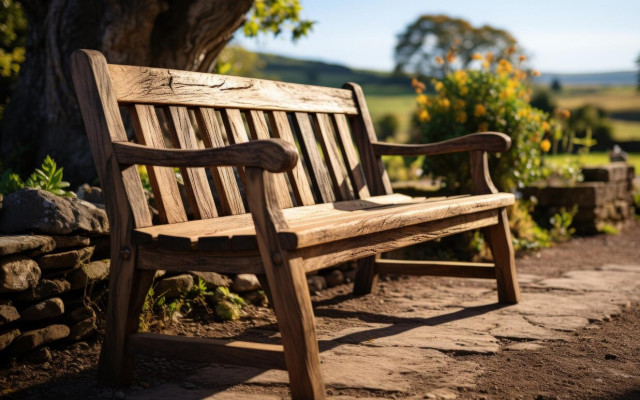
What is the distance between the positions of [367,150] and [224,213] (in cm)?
128

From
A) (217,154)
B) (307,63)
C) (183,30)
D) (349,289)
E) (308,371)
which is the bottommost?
(349,289)

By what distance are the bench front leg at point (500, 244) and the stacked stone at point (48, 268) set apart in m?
2.00

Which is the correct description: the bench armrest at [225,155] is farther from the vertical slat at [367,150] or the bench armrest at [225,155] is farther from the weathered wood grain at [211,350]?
the vertical slat at [367,150]

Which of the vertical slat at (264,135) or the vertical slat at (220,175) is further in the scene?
the vertical slat at (264,135)

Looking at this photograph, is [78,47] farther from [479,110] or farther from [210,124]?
[479,110]

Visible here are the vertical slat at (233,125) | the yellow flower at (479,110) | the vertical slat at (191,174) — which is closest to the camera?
the vertical slat at (191,174)

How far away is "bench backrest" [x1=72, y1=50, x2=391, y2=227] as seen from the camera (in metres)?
2.39

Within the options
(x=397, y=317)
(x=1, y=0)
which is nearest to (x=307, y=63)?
(x=1, y=0)

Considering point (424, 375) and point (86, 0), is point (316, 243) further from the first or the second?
point (86, 0)

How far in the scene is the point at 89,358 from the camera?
2654mm

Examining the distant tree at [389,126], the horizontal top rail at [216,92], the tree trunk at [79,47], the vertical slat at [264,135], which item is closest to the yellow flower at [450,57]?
the tree trunk at [79,47]

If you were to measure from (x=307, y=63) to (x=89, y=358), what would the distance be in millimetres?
54198

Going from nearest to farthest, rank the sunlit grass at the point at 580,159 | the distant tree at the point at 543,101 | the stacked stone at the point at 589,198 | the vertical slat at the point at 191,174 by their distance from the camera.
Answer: the vertical slat at the point at 191,174, the stacked stone at the point at 589,198, the sunlit grass at the point at 580,159, the distant tree at the point at 543,101

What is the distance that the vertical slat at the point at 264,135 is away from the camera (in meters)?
3.05
